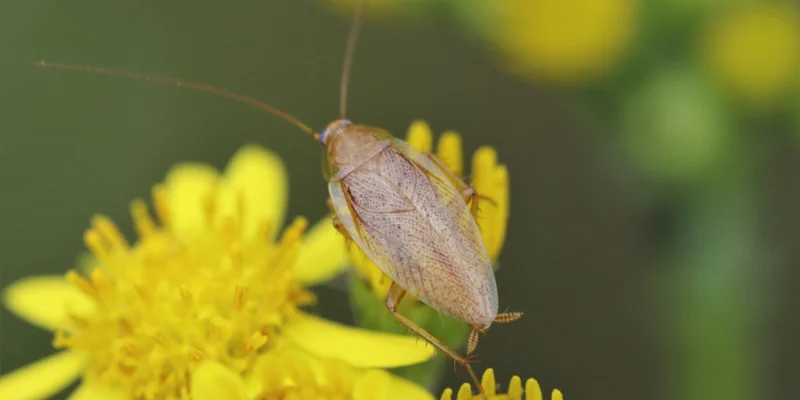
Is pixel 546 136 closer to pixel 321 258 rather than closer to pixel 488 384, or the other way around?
pixel 321 258

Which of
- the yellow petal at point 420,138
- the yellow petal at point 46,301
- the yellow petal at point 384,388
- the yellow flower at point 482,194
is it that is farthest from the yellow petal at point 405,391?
the yellow petal at point 46,301

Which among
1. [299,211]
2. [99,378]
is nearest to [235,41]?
[299,211]

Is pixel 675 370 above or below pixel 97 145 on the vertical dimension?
below

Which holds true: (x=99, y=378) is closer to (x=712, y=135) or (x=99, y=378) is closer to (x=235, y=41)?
(x=712, y=135)

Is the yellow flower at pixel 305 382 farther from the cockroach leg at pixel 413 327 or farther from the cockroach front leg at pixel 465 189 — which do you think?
the cockroach front leg at pixel 465 189

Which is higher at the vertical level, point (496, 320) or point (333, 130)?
point (333, 130)

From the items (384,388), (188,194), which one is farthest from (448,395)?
(188,194)
